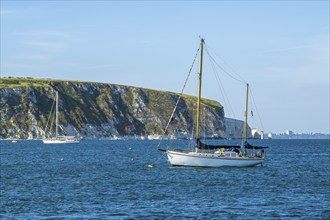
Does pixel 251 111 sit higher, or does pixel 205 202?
pixel 251 111

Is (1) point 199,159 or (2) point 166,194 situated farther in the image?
(1) point 199,159

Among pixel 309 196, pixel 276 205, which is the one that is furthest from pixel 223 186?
pixel 276 205

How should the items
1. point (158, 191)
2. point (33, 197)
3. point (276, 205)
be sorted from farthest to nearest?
point (158, 191) → point (33, 197) → point (276, 205)

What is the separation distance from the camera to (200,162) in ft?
276

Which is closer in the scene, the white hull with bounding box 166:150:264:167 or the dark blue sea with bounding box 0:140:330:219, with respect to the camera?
the dark blue sea with bounding box 0:140:330:219

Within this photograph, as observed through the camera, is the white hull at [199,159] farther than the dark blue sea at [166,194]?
Yes

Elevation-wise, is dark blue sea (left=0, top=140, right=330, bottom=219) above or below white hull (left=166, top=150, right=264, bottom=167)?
below

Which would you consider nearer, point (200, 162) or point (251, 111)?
point (200, 162)

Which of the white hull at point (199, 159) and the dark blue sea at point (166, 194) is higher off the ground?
the white hull at point (199, 159)

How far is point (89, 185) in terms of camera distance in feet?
215

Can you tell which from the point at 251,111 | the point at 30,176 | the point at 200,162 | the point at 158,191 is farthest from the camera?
the point at 251,111

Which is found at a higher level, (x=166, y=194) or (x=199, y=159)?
(x=199, y=159)

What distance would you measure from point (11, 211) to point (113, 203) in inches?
323

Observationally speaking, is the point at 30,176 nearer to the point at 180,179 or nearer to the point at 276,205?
the point at 180,179
